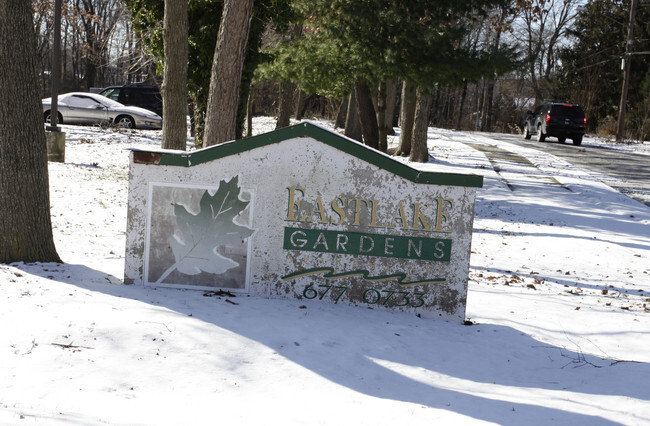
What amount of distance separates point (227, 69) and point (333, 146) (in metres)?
3.64

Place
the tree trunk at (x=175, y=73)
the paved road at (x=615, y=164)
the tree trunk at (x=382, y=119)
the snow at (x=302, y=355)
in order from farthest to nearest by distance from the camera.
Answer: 1. the tree trunk at (x=382, y=119)
2. the paved road at (x=615, y=164)
3. the tree trunk at (x=175, y=73)
4. the snow at (x=302, y=355)

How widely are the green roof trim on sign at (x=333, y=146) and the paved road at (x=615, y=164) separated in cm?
1103

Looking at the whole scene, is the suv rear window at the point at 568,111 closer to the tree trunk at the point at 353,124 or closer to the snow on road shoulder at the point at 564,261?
the snow on road shoulder at the point at 564,261

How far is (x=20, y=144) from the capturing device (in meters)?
6.02

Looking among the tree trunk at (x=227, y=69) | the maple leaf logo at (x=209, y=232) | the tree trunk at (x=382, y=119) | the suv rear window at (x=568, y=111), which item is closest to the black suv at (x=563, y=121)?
the suv rear window at (x=568, y=111)

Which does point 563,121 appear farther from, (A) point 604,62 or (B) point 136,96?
(B) point 136,96

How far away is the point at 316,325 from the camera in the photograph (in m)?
5.41

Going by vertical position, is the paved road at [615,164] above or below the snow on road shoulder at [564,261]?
above

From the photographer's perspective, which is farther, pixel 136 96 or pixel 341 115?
pixel 341 115

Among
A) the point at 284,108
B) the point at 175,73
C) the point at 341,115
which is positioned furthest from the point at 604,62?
the point at 175,73

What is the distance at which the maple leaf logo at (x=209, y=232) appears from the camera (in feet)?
19.8

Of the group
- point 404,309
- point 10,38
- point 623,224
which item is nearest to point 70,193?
point 10,38

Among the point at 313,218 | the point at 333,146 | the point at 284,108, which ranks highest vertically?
the point at 284,108

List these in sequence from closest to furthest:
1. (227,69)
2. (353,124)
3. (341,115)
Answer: (227,69) < (353,124) < (341,115)
